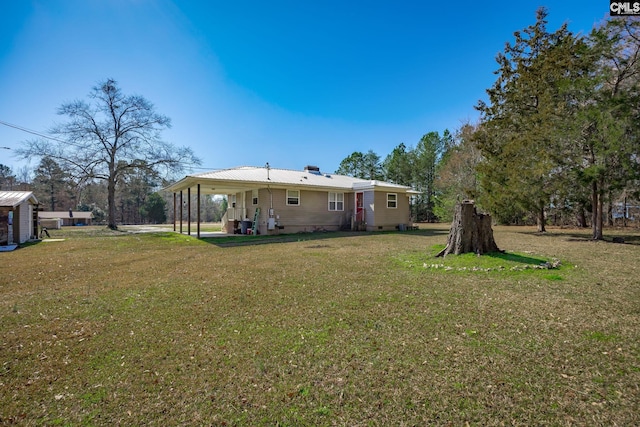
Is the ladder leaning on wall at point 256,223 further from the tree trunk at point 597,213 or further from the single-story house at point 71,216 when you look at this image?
the single-story house at point 71,216

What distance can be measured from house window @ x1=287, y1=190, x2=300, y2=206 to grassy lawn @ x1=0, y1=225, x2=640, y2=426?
35.4 feet

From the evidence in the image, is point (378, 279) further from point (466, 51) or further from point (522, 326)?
point (466, 51)

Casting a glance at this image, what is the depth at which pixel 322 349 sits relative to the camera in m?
3.23

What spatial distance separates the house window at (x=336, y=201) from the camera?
19.0 meters

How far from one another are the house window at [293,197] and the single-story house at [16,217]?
1246 cm

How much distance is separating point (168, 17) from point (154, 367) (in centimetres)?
1278

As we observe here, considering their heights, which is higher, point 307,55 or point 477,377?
point 307,55

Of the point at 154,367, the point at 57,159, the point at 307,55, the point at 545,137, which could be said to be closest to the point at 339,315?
the point at 154,367

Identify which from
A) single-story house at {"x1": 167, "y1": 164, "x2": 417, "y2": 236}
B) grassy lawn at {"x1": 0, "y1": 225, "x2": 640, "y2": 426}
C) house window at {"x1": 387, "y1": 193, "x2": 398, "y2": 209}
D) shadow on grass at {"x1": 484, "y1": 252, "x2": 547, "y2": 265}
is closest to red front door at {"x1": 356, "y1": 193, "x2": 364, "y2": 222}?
single-story house at {"x1": 167, "y1": 164, "x2": 417, "y2": 236}

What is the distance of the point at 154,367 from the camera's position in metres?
2.89

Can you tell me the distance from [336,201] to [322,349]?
16199mm

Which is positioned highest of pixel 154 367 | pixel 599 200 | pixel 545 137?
pixel 545 137

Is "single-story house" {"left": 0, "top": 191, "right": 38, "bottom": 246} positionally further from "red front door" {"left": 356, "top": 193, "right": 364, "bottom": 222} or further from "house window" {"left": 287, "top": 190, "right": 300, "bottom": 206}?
"red front door" {"left": 356, "top": 193, "right": 364, "bottom": 222}

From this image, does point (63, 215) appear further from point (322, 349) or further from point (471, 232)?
point (322, 349)
